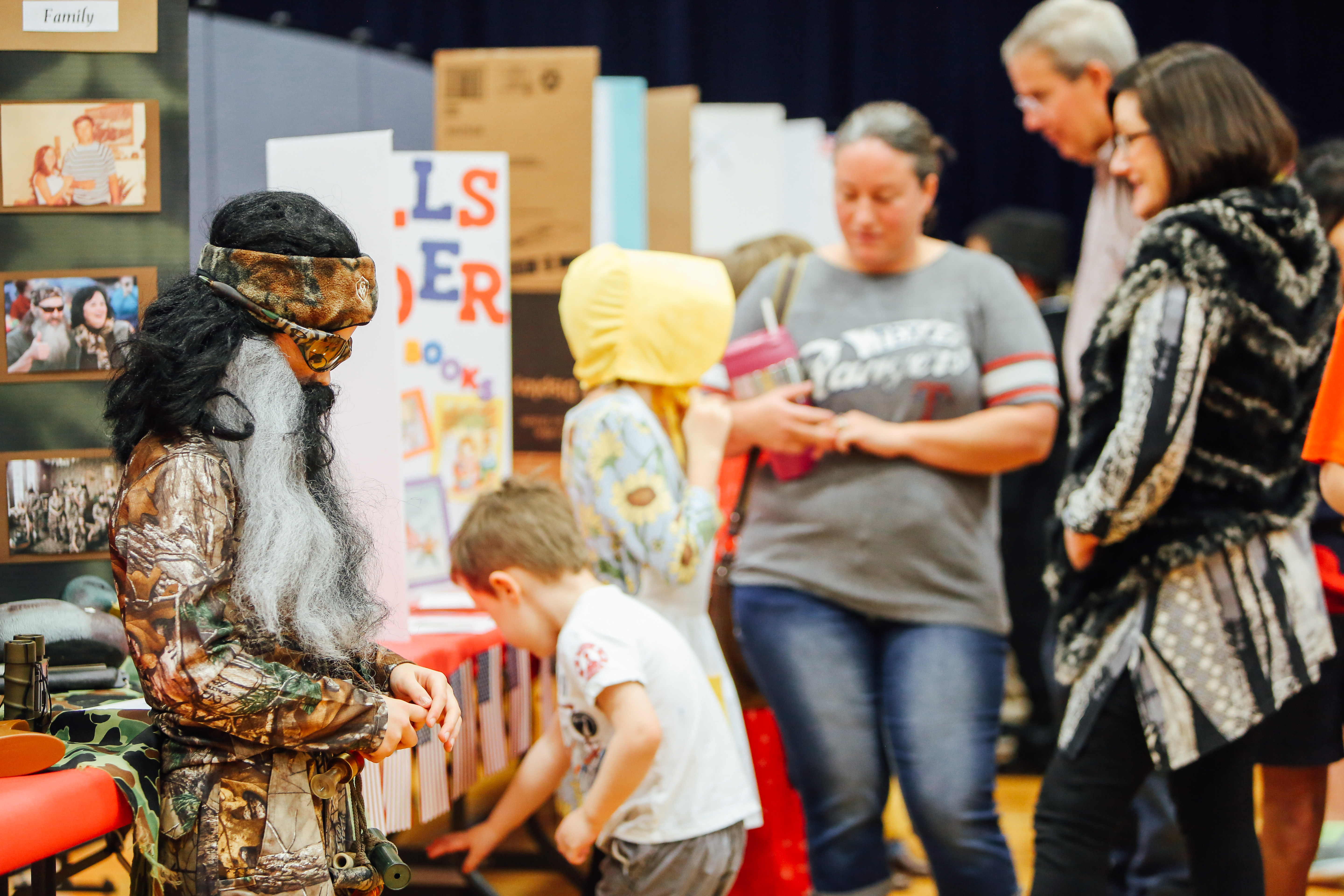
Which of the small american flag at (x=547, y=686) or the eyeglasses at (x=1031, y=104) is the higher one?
the eyeglasses at (x=1031, y=104)

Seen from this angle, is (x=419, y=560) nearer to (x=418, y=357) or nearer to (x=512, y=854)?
(x=418, y=357)

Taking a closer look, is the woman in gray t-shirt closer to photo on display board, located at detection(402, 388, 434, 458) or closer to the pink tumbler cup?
the pink tumbler cup

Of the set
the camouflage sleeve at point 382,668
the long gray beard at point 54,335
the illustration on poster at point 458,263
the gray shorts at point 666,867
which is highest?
the illustration on poster at point 458,263

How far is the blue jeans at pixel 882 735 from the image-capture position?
1.91m

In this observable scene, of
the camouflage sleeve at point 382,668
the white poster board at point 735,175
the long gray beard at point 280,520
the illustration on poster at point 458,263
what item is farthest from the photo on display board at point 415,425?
the white poster board at point 735,175

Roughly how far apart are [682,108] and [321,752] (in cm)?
251

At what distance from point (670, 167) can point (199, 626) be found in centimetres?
251

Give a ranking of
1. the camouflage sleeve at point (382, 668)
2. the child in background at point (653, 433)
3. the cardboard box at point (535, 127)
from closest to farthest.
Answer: the camouflage sleeve at point (382, 668) < the child in background at point (653, 433) < the cardboard box at point (535, 127)

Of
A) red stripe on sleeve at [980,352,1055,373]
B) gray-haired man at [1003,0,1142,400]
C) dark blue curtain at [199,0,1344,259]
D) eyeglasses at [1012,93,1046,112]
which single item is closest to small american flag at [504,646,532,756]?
red stripe on sleeve at [980,352,1055,373]

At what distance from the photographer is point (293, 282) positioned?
1171mm

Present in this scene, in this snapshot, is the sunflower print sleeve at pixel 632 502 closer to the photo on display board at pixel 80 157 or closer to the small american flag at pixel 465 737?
the small american flag at pixel 465 737

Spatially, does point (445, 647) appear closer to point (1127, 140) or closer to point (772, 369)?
point (772, 369)

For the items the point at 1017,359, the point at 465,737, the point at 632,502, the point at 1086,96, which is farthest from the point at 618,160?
the point at 465,737

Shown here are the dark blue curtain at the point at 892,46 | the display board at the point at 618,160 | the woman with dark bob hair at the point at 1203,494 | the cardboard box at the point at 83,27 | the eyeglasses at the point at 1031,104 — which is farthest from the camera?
the dark blue curtain at the point at 892,46
